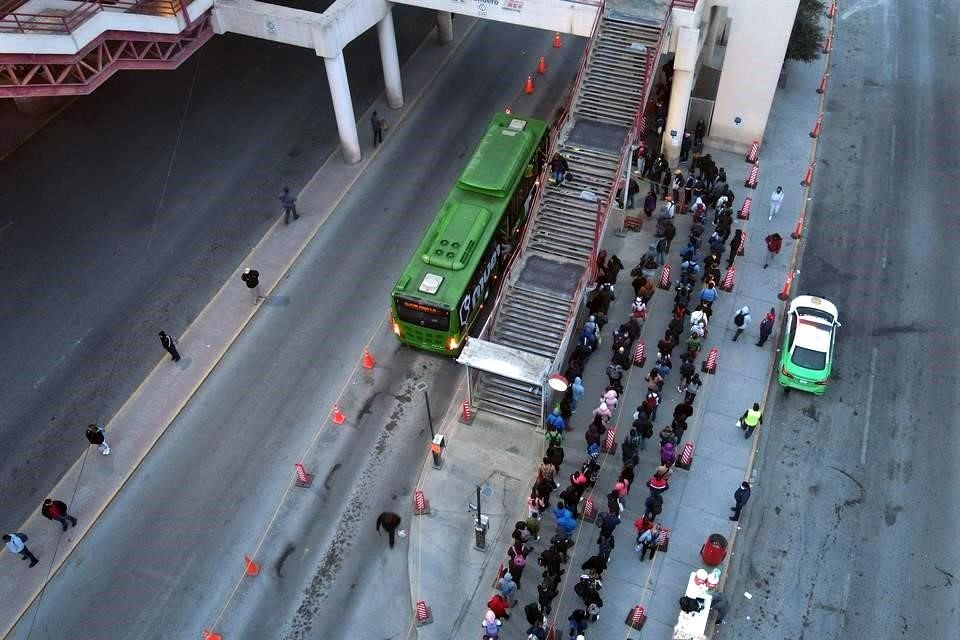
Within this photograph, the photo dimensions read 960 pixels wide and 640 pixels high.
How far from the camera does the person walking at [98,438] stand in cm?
2222

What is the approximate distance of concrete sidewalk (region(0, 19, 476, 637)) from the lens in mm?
20781

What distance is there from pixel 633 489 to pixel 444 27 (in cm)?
2477

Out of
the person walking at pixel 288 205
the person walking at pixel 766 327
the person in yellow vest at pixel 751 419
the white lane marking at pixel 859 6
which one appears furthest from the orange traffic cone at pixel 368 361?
the white lane marking at pixel 859 6

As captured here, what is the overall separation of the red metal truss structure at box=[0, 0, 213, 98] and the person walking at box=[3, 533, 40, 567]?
459 inches

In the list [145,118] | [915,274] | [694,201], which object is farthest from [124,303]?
[915,274]

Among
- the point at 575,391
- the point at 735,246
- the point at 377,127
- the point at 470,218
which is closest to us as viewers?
the point at 575,391

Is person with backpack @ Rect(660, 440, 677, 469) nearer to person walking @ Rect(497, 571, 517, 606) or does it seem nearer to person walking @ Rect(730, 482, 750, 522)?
person walking @ Rect(730, 482, 750, 522)

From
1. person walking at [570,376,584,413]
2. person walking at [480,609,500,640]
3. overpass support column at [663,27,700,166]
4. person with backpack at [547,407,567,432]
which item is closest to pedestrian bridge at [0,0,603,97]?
overpass support column at [663,27,700,166]

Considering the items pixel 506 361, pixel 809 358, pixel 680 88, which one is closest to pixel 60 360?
pixel 506 361

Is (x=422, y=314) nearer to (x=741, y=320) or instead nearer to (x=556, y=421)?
(x=556, y=421)

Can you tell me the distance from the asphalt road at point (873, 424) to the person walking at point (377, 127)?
55.5 ft

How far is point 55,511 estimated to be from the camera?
815 inches

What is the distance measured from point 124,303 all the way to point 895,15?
3774 centimetres

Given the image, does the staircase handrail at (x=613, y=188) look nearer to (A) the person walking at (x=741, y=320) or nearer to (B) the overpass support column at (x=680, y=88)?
(B) the overpass support column at (x=680, y=88)
